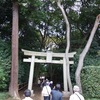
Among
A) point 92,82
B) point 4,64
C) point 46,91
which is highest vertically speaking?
point 4,64

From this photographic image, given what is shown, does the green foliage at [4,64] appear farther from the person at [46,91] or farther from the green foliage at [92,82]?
the green foliage at [92,82]

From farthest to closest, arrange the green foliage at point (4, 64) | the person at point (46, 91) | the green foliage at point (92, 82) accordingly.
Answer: the green foliage at point (4, 64) → the green foliage at point (92, 82) → the person at point (46, 91)

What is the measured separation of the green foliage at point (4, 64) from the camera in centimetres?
1346

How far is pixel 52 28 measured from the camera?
21625mm

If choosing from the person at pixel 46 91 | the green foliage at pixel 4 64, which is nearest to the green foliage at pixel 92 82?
the person at pixel 46 91

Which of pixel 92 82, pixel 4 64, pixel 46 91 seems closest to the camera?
pixel 46 91

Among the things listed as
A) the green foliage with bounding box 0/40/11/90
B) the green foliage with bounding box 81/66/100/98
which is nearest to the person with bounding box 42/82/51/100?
the green foliage with bounding box 81/66/100/98

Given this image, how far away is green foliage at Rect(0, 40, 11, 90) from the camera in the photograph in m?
13.5

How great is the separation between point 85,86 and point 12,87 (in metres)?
4.23

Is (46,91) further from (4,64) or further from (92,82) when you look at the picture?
(4,64)

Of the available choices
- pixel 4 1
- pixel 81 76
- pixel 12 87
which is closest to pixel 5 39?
pixel 4 1

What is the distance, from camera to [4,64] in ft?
46.1

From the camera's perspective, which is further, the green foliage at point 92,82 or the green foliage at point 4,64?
the green foliage at point 4,64

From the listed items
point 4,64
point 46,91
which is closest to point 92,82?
point 46,91
